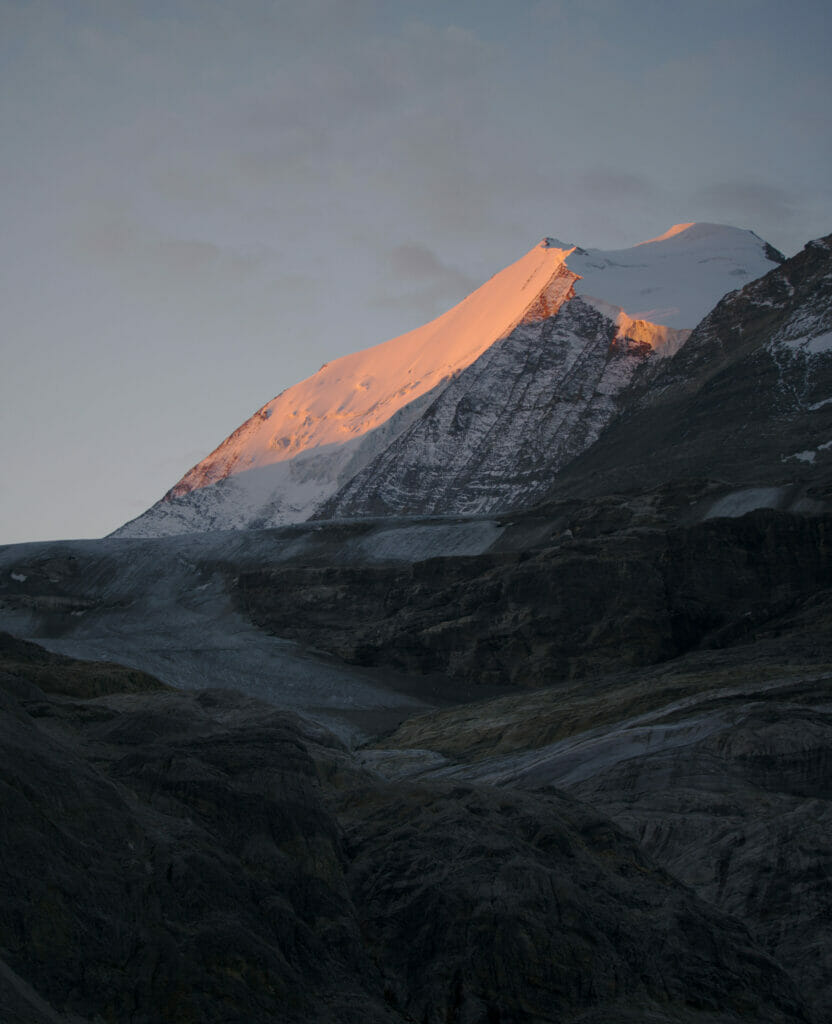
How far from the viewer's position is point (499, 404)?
511 ft

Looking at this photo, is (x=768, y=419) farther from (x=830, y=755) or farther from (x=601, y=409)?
(x=830, y=755)

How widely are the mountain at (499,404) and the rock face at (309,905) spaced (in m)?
117

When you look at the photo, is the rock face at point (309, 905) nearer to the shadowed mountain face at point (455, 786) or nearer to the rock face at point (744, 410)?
the shadowed mountain face at point (455, 786)

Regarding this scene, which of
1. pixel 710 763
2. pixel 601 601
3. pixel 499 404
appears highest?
pixel 499 404

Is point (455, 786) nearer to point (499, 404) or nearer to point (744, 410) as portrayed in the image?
point (744, 410)

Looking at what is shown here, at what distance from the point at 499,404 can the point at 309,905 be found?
477ft

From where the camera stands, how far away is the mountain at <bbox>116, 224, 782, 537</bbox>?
473 feet

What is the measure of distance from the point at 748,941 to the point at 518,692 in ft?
156

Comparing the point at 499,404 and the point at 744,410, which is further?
the point at 499,404

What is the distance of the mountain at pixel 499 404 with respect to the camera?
473 feet

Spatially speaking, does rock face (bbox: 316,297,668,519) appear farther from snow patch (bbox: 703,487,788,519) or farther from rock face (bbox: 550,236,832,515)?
snow patch (bbox: 703,487,788,519)

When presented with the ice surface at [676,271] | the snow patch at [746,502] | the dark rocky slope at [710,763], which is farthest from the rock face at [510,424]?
the dark rocky slope at [710,763]

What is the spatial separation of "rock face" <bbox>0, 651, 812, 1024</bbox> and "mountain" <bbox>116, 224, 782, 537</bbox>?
382 ft

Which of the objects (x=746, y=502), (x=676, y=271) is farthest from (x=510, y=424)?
(x=746, y=502)
